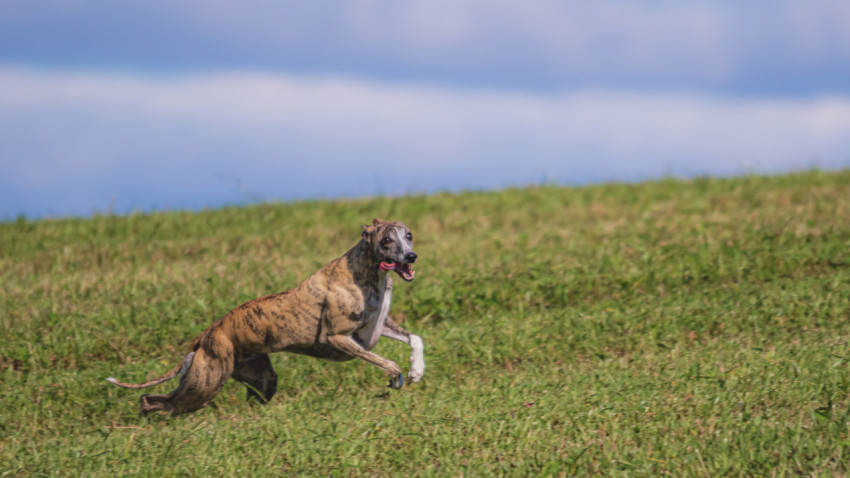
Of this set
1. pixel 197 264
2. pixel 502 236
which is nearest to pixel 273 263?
pixel 197 264

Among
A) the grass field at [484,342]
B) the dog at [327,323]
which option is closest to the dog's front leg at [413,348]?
the dog at [327,323]

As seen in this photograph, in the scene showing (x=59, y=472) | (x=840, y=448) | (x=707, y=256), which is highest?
(x=707, y=256)

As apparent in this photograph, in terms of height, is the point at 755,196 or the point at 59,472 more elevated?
the point at 755,196

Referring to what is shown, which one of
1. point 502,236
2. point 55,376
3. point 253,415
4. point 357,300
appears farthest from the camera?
point 502,236

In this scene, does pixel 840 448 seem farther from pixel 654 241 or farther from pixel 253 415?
pixel 654 241

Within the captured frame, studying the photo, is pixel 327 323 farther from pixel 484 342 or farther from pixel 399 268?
pixel 484 342

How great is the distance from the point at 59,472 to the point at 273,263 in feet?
20.7

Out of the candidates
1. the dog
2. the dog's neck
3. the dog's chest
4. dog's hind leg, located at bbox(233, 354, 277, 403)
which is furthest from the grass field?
the dog's neck

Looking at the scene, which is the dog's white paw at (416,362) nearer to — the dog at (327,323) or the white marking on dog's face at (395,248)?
the dog at (327,323)

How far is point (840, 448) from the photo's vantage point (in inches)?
218

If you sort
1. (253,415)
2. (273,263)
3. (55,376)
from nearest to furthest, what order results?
1. (253,415)
2. (55,376)
3. (273,263)

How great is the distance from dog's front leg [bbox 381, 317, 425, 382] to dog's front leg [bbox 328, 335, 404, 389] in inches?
4.1

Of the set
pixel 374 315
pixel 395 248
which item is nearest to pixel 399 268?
pixel 395 248

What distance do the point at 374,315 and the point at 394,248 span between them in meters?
0.72
